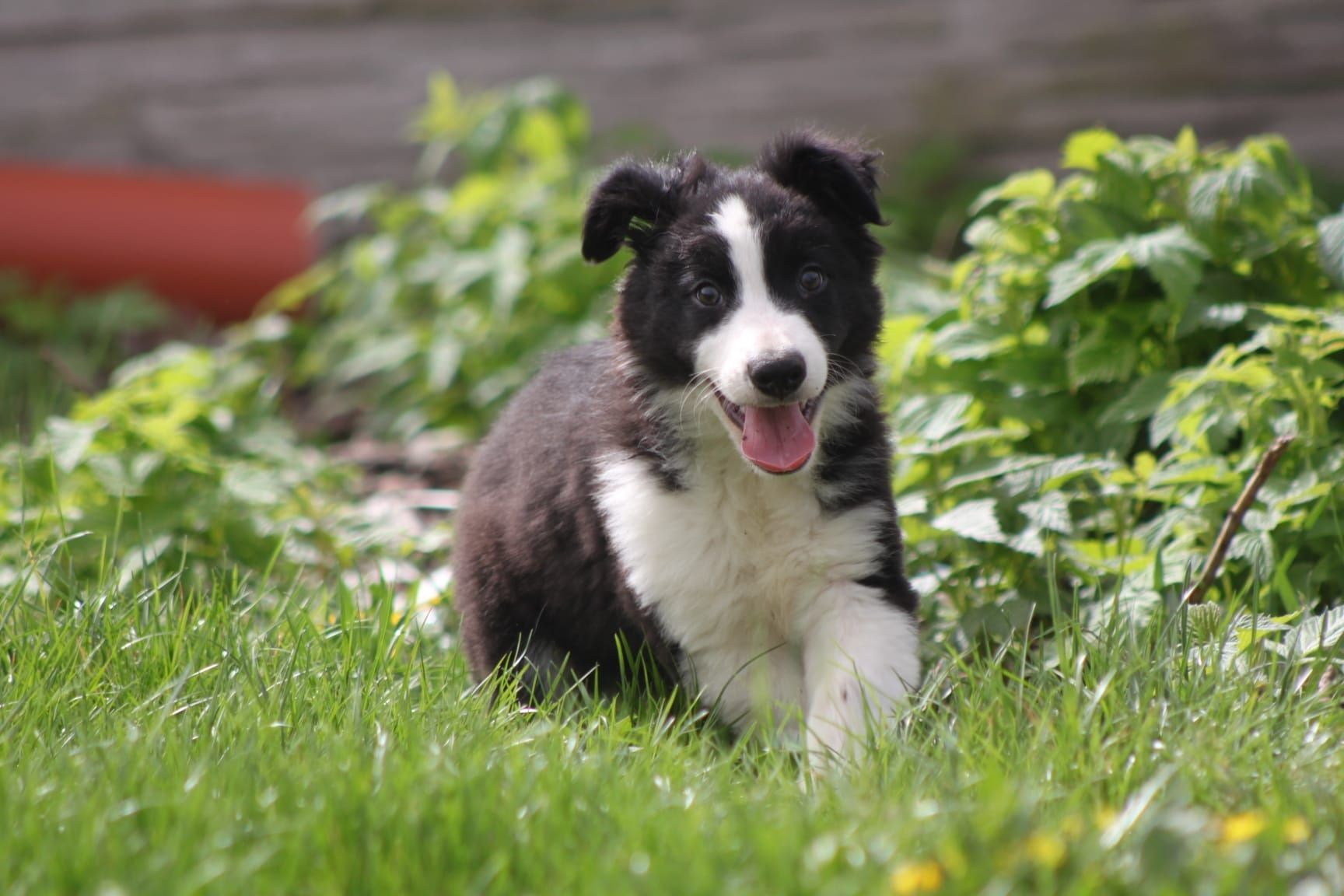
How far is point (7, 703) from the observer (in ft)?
9.50

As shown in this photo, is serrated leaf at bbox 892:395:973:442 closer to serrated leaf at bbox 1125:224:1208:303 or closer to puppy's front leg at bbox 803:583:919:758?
serrated leaf at bbox 1125:224:1208:303

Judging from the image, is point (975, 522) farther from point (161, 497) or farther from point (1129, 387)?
point (161, 497)

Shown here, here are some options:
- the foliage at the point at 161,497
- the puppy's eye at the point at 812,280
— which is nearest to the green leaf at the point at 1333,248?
the puppy's eye at the point at 812,280

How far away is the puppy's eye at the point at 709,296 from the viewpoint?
3.18 meters

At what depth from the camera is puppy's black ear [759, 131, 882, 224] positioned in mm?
3223

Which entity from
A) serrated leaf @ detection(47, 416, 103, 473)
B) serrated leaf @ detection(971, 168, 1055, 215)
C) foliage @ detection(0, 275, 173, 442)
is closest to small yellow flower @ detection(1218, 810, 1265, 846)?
serrated leaf @ detection(971, 168, 1055, 215)

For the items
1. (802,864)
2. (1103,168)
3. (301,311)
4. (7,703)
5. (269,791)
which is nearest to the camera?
(802,864)

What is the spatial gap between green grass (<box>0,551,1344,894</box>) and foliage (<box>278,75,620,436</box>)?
2.52m

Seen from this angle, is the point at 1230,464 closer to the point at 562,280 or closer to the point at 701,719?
the point at 701,719

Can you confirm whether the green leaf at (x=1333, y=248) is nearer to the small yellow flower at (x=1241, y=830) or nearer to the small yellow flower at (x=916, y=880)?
the small yellow flower at (x=1241, y=830)

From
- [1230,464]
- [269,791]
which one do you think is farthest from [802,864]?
[1230,464]

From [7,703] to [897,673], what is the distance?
1719 millimetres

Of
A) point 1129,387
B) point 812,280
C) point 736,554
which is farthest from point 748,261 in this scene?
point 1129,387

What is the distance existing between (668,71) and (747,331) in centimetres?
508
